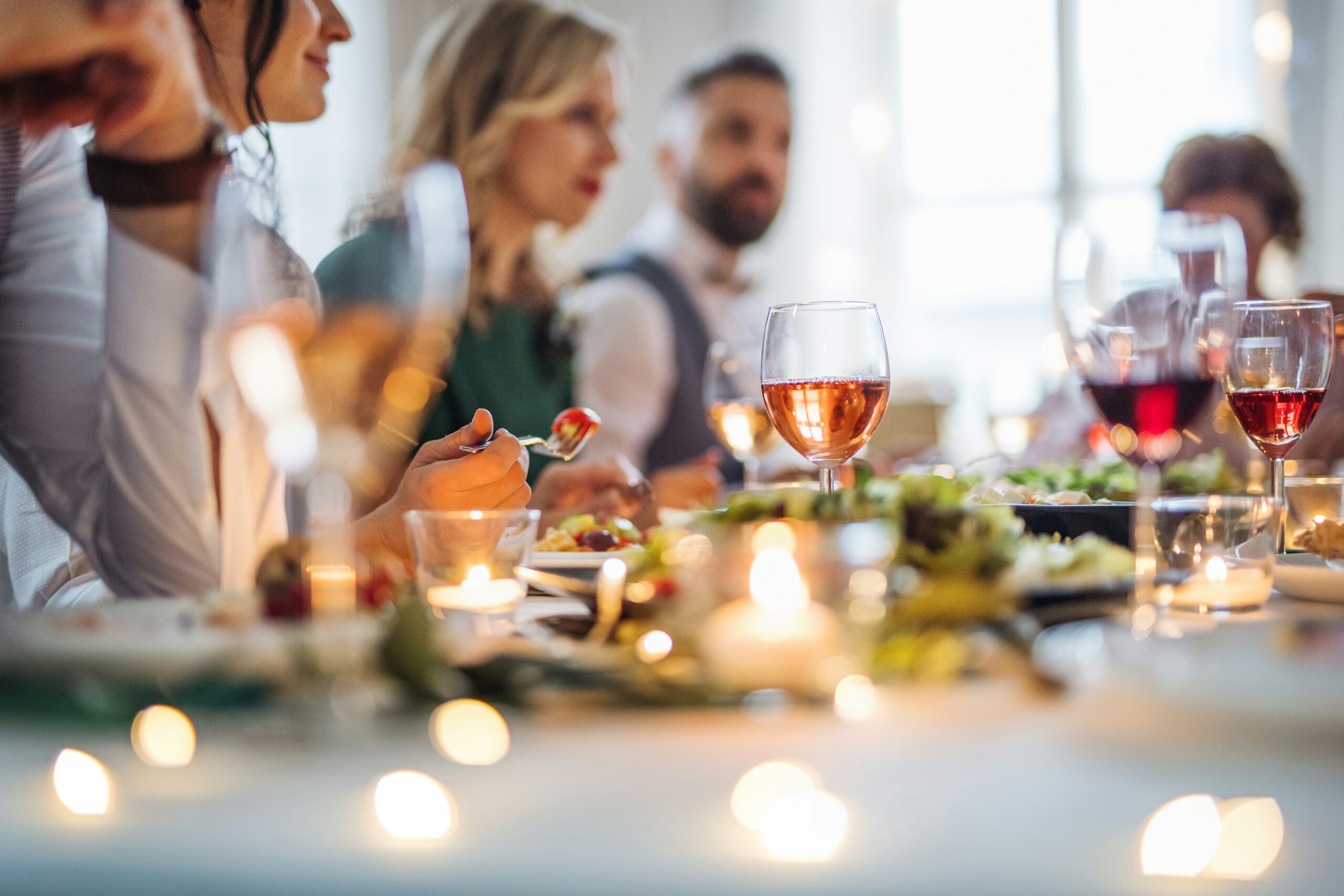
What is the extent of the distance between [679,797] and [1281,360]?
0.62 m

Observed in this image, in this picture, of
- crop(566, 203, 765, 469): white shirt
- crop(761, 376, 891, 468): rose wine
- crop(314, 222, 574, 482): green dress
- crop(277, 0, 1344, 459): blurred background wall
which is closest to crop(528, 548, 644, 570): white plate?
crop(761, 376, 891, 468): rose wine

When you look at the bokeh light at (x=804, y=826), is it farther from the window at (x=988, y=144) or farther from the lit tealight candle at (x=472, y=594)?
the window at (x=988, y=144)

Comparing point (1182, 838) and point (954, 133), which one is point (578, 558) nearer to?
point (1182, 838)

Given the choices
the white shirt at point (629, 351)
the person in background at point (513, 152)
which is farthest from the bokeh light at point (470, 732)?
the white shirt at point (629, 351)

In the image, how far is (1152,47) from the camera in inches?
211

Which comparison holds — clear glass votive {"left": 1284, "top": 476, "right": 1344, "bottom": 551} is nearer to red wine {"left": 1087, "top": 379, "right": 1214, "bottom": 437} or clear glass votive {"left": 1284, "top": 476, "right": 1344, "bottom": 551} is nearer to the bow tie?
red wine {"left": 1087, "top": 379, "right": 1214, "bottom": 437}

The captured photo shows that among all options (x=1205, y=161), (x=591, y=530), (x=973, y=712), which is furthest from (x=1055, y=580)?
(x=1205, y=161)

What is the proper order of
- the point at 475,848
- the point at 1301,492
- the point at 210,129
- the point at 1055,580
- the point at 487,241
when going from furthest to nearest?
the point at 487,241
the point at 210,129
the point at 1301,492
the point at 1055,580
the point at 475,848

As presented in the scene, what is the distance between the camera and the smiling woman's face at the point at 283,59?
75 centimetres

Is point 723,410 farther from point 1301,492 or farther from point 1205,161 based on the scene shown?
point 1205,161

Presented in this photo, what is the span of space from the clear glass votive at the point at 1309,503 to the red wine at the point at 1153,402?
10 centimetres

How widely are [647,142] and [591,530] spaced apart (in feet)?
16.3

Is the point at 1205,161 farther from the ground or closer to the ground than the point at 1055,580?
farther from the ground

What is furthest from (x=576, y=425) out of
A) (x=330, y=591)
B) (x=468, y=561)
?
(x=330, y=591)
